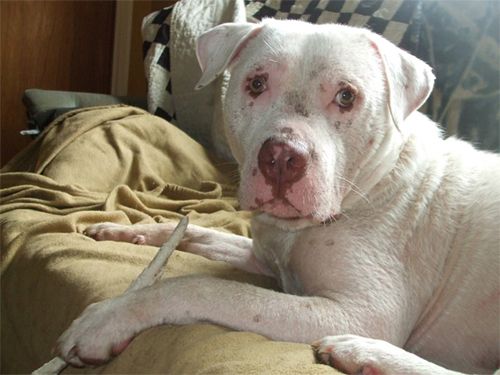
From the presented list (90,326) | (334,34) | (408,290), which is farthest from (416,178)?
(90,326)

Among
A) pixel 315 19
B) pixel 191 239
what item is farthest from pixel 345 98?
pixel 315 19

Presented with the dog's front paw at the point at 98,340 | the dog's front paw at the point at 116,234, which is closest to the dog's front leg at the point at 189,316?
the dog's front paw at the point at 98,340

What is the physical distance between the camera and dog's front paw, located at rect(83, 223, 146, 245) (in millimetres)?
2135

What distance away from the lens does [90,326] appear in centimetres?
144

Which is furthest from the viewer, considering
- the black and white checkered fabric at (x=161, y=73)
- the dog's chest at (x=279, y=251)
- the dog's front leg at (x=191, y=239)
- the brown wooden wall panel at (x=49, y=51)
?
the brown wooden wall panel at (x=49, y=51)

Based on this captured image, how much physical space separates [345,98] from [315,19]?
5.32ft

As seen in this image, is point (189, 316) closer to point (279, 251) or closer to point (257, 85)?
point (279, 251)

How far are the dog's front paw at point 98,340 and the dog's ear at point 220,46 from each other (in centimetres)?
71

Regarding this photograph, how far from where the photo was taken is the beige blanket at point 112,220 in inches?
52.6

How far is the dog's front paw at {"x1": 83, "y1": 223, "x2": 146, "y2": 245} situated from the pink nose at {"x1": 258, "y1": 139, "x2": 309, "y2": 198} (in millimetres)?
769

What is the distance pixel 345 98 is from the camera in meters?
1.62

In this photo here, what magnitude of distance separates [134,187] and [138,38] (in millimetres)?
3143

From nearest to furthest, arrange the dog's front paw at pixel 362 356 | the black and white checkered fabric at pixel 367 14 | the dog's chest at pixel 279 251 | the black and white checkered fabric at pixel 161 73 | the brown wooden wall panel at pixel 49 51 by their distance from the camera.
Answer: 1. the dog's front paw at pixel 362 356
2. the dog's chest at pixel 279 251
3. the black and white checkered fabric at pixel 367 14
4. the black and white checkered fabric at pixel 161 73
5. the brown wooden wall panel at pixel 49 51

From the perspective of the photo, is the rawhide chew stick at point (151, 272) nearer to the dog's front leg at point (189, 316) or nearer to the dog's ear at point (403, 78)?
the dog's front leg at point (189, 316)
